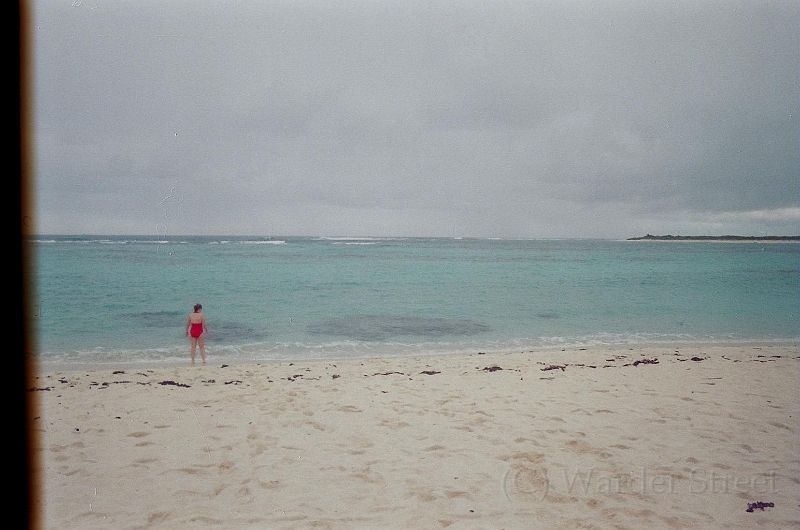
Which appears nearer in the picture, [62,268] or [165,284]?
[165,284]

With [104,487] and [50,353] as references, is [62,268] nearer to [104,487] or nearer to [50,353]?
[50,353]

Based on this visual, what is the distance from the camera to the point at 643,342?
14.3 metres

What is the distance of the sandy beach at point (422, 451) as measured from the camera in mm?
4055

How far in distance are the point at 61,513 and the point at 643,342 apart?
1494cm

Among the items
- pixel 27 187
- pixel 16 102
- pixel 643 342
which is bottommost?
pixel 643 342

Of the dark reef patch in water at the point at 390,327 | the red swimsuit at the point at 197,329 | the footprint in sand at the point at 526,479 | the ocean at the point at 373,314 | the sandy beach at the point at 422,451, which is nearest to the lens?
the sandy beach at the point at 422,451

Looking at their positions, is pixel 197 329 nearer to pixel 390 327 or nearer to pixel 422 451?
pixel 390 327

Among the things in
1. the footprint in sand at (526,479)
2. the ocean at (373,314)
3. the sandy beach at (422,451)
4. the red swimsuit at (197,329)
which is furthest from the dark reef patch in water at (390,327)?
the footprint in sand at (526,479)

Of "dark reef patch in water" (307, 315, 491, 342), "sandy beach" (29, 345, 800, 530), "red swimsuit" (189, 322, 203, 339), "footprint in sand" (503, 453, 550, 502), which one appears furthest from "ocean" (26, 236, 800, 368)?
"footprint in sand" (503, 453, 550, 502)

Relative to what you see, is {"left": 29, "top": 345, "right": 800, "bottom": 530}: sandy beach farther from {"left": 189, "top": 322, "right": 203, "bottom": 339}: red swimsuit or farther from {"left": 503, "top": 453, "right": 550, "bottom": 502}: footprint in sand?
{"left": 189, "top": 322, "right": 203, "bottom": 339}: red swimsuit

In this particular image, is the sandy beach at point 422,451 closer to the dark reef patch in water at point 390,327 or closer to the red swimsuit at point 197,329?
the red swimsuit at point 197,329

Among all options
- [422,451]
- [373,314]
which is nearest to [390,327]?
[373,314]

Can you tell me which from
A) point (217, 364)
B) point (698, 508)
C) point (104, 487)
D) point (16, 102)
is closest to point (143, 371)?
point (217, 364)

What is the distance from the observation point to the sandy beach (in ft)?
13.3
